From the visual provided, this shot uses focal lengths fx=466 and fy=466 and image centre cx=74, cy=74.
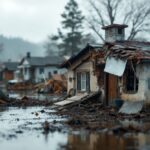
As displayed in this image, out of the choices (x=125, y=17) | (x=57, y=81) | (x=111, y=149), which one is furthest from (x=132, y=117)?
(x=125, y=17)

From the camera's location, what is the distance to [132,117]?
23.4 meters

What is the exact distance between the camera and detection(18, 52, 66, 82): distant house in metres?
79.5

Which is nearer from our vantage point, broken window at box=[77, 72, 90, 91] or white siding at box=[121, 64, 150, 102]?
white siding at box=[121, 64, 150, 102]

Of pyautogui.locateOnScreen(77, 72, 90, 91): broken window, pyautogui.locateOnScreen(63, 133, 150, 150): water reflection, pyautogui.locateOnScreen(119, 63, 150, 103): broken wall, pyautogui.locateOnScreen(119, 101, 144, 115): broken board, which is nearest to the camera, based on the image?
pyautogui.locateOnScreen(63, 133, 150, 150): water reflection

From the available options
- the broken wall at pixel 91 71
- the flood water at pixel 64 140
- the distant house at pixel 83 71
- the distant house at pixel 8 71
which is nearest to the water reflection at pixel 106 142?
the flood water at pixel 64 140

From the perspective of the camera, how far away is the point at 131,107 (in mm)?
25719

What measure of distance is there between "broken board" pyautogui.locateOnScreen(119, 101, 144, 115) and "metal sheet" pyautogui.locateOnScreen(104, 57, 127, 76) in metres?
2.29

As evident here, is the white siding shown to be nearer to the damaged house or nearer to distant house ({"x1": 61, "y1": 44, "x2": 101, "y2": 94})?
the damaged house

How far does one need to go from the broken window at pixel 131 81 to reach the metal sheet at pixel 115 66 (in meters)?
0.59

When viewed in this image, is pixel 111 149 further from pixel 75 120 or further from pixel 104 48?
pixel 104 48

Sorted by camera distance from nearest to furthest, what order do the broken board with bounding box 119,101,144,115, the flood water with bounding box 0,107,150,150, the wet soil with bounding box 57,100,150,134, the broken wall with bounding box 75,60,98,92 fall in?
the flood water with bounding box 0,107,150,150
the wet soil with bounding box 57,100,150,134
the broken board with bounding box 119,101,144,115
the broken wall with bounding box 75,60,98,92

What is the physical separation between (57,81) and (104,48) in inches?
1000

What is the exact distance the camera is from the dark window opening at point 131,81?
2759cm

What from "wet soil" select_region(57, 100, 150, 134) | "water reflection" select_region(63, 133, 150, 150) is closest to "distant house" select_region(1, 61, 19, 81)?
"wet soil" select_region(57, 100, 150, 134)
